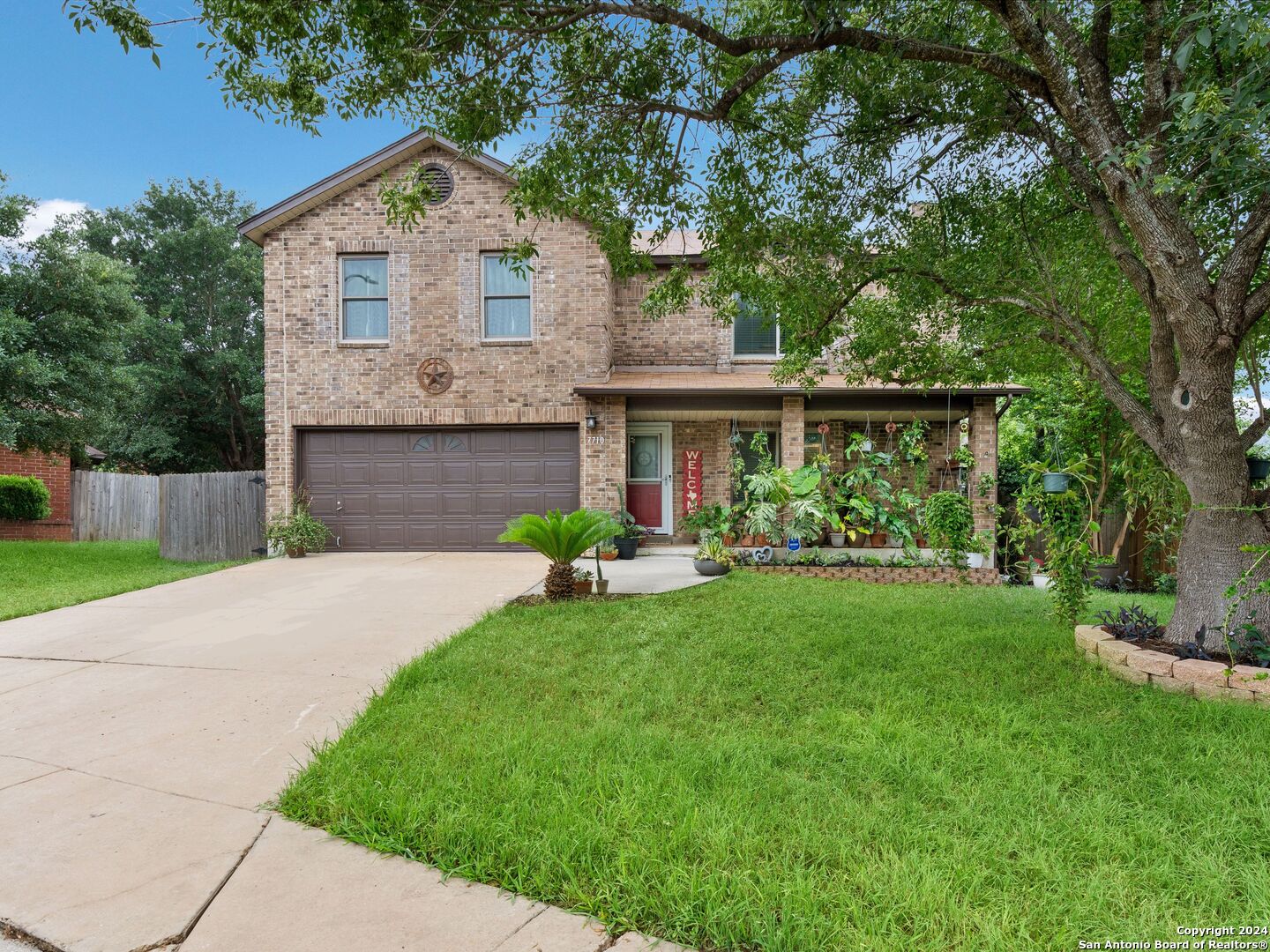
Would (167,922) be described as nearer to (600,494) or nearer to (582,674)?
(582,674)

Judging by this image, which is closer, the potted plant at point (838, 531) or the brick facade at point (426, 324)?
the potted plant at point (838, 531)

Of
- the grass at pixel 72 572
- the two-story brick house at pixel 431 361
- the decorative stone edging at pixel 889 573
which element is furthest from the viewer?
the two-story brick house at pixel 431 361

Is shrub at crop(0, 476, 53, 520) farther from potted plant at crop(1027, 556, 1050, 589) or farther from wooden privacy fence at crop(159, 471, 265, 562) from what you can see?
potted plant at crop(1027, 556, 1050, 589)

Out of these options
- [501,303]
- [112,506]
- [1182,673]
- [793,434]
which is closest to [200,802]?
[1182,673]

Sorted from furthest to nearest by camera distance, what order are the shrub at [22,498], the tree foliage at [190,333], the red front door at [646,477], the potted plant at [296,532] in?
the tree foliage at [190,333] < the shrub at [22,498] < the red front door at [646,477] < the potted plant at [296,532]

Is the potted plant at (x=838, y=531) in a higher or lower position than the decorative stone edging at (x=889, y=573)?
higher

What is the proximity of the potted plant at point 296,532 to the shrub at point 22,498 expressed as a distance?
9409 mm

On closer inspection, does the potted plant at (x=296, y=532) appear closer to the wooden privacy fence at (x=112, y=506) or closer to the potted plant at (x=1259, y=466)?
the wooden privacy fence at (x=112, y=506)

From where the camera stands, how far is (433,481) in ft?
36.3

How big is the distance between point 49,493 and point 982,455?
21.7 m

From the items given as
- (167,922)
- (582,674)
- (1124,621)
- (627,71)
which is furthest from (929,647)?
(627,71)

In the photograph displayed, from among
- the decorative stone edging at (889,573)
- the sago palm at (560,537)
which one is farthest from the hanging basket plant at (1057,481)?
the sago palm at (560,537)

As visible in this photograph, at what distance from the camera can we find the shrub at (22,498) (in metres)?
15.1

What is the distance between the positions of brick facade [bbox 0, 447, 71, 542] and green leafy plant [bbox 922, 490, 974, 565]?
19.5 metres
